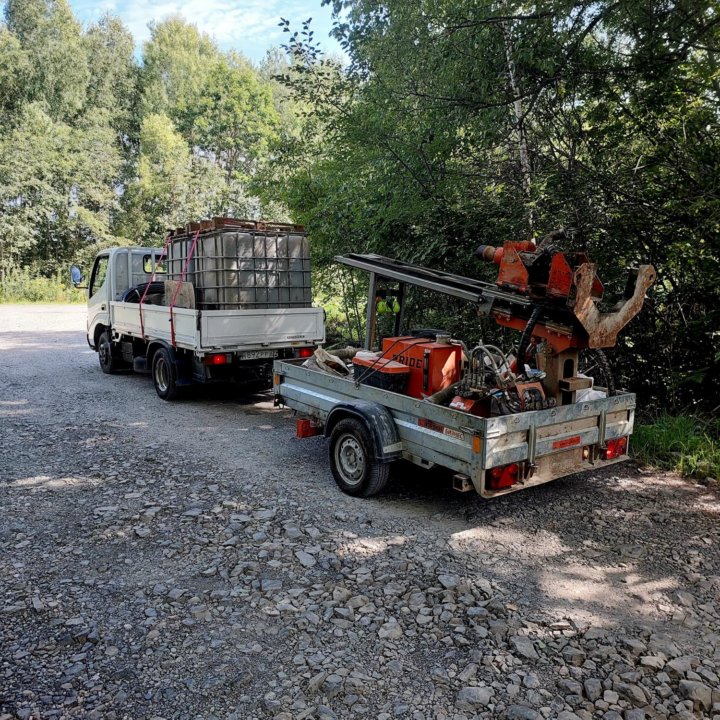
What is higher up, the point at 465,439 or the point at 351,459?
the point at 465,439

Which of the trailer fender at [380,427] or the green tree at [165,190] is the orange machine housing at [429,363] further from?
the green tree at [165,190]

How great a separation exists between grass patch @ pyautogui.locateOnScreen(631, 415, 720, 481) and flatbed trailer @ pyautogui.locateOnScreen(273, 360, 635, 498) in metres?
1.03

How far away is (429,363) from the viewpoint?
200 inches

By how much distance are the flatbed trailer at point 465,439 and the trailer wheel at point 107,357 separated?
20.9ft

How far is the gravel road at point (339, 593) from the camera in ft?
8.85

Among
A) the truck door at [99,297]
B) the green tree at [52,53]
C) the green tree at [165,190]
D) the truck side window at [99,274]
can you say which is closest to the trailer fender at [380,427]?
the truck door at [99,297]

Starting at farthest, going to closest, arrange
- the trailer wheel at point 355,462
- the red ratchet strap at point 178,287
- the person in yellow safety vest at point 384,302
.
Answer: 1. the red ratchet strap at point 178,287
2. the person in yellow safety vest at point 384,302
3. the trailer wheel at point 355,462

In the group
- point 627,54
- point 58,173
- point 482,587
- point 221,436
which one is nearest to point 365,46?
point 627,54

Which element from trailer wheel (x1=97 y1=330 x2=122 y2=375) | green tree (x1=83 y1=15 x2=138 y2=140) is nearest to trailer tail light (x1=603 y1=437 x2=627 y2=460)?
trailer wheel (x1=97 y1=330 x2=122 y2=375)

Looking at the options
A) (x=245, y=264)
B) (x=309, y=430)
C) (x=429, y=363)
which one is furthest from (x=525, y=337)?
(x=245, y=264)

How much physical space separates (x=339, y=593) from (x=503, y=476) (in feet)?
4.81

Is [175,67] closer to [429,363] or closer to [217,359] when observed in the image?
[217,359]

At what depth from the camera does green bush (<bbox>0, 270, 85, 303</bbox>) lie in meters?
26.9

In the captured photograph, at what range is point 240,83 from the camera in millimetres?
34625
